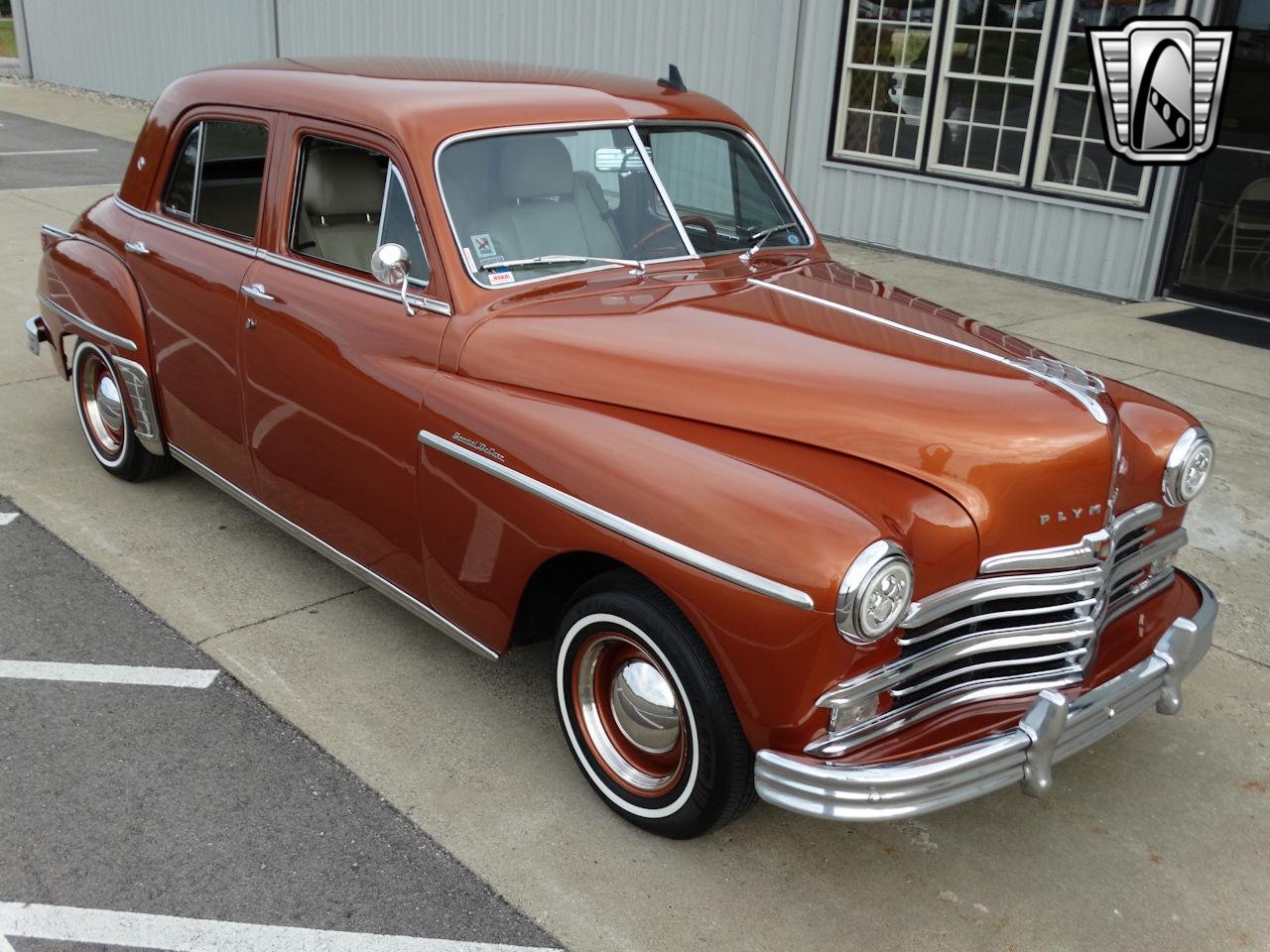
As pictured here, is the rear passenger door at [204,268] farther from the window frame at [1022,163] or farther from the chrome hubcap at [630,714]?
the window frame at [1022,163]

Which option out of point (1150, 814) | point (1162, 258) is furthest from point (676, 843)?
point (1162, 258)

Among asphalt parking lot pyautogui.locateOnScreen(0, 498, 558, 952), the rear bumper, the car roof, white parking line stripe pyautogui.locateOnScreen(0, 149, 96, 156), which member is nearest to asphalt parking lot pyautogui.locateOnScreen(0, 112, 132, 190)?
white parking line stripe pyautogui.locateOnScreen(0, 149, 96, 156)

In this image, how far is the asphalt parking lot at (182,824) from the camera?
2826 millimetres

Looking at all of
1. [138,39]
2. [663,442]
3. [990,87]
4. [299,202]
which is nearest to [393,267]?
[299,202]

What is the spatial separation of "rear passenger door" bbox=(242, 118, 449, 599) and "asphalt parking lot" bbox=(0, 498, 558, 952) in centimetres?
64

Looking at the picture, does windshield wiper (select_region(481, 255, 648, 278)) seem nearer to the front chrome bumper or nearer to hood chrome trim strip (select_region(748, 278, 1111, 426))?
hood chrome trim strip (select_region(748, 278, 1111, 426))

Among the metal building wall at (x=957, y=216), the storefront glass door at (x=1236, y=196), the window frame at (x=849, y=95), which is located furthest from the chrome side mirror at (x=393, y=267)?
the window frame at (x=849, y=95)

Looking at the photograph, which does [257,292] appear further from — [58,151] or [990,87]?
[58,151]

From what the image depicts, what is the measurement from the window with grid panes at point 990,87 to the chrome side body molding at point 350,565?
706cm

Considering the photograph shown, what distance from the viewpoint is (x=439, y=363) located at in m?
3.43

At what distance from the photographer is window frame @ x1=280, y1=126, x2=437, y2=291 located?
357cm

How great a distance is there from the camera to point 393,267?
3.44m

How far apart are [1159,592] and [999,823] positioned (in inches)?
33.1

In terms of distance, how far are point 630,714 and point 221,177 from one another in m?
2.73
